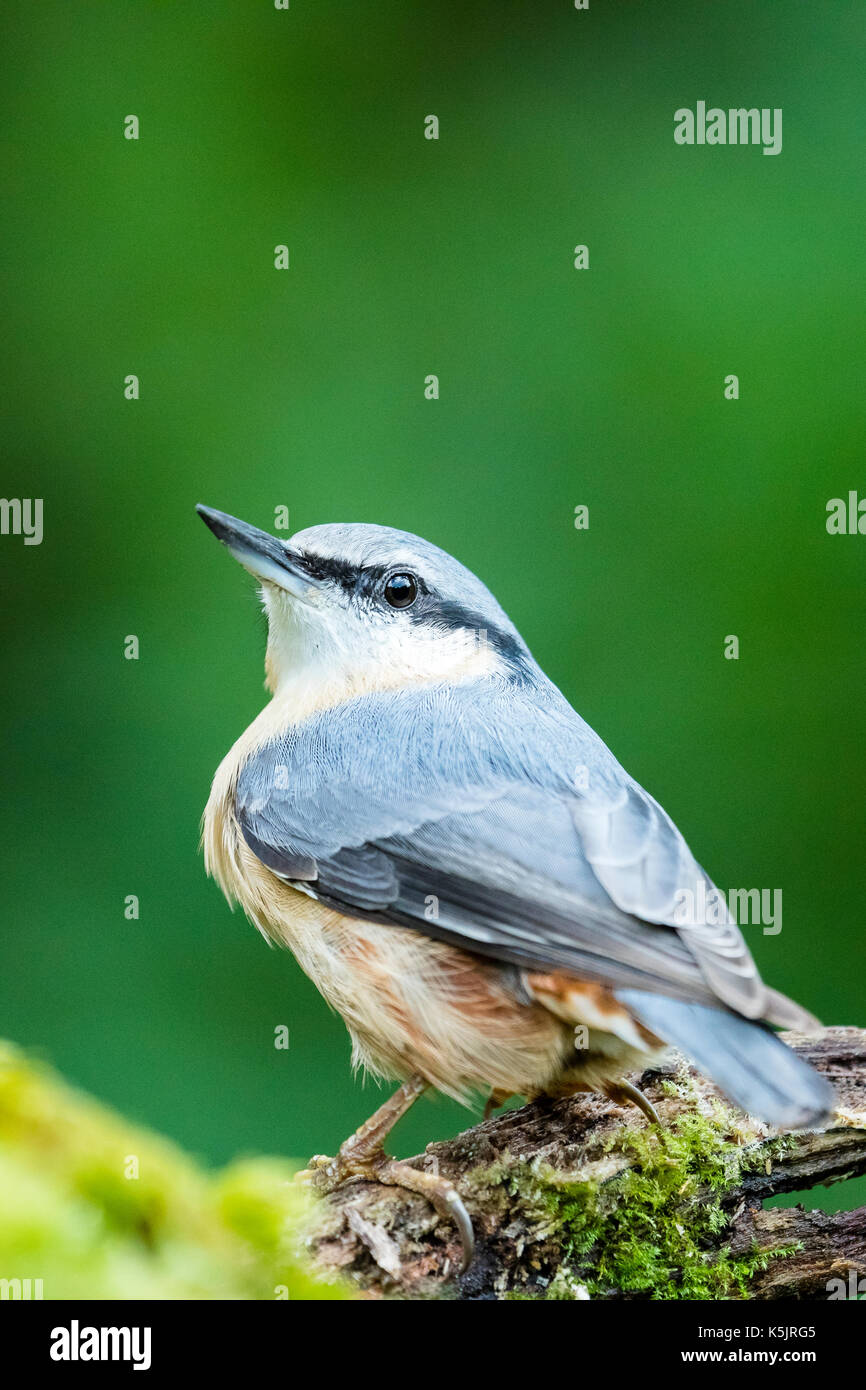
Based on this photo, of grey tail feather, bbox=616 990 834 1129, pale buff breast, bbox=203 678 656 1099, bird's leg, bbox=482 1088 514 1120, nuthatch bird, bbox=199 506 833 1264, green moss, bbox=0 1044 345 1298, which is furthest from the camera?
bird's leg, bbox=482 1088 514 1120

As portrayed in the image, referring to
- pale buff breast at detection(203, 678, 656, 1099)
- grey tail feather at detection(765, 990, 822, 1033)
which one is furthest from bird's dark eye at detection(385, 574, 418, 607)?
grey tail feather at detection(765, 990, 822, 1033)

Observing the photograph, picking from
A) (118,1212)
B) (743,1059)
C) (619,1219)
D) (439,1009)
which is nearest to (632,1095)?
(619,1219)

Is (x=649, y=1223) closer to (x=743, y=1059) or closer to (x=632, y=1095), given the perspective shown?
(x=632, y=1095)

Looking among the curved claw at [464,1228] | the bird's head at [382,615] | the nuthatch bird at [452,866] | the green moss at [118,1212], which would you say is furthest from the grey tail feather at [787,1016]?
the bird's head at [382,615]

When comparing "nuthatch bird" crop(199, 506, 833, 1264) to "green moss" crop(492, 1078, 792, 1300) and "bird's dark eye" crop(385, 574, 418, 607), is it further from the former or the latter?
"green moss" crop(492, 1078, 792, 1300)

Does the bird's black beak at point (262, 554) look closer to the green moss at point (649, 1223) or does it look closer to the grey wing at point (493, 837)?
the grey wing at point (493, 837)

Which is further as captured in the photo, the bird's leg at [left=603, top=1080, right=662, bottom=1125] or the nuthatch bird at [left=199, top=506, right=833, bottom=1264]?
the bird's leg at [left=603, top=1080, right=662, bottom=1125]
